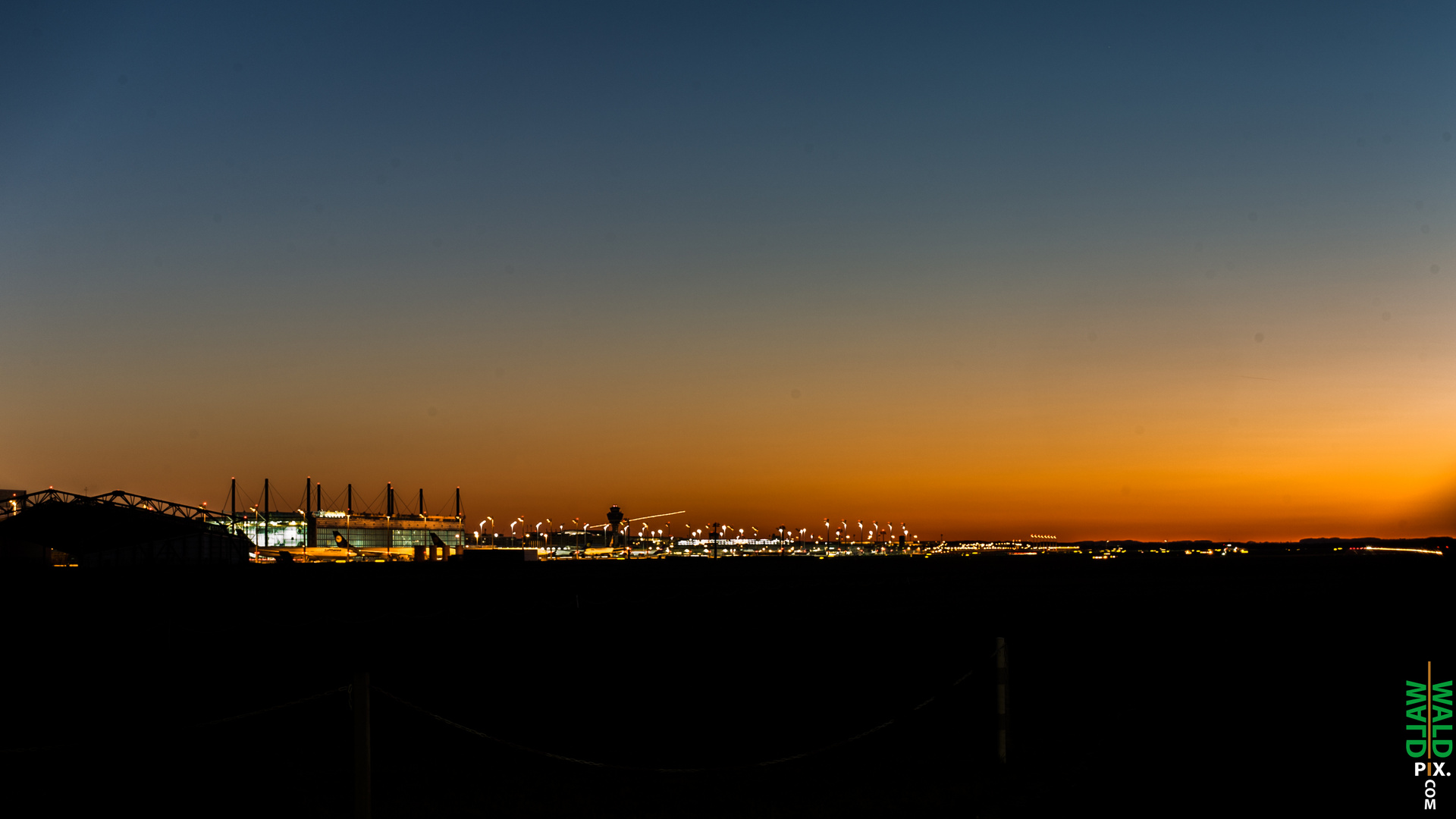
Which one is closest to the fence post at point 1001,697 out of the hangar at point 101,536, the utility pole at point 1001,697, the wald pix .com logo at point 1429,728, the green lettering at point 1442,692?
the utility pole at point 1001,697

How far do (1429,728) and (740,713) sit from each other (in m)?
8.69

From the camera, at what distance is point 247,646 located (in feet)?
93.0

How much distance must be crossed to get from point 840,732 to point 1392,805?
6.58 metres

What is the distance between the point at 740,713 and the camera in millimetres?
16609

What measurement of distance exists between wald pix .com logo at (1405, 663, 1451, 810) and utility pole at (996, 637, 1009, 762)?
380 centimetres

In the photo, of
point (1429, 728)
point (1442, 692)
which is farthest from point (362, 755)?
point (1442, 692)

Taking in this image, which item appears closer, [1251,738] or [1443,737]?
[1443,737]

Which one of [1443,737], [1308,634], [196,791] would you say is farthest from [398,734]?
[1308,634]

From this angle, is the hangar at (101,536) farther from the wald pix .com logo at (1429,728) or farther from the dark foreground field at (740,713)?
the wald pix .com logo at (1429,728)

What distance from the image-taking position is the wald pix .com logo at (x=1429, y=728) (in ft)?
34.6

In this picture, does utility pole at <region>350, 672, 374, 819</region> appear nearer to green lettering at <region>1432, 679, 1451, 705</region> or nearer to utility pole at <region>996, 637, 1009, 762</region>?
utility pole at <region>996, 637, 1009, 762</region>

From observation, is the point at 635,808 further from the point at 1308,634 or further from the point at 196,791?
the point at 1308,634

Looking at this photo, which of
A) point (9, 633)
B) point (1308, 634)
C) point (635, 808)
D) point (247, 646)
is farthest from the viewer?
point (9, 633)

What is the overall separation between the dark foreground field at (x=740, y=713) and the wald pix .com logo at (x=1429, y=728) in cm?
19
